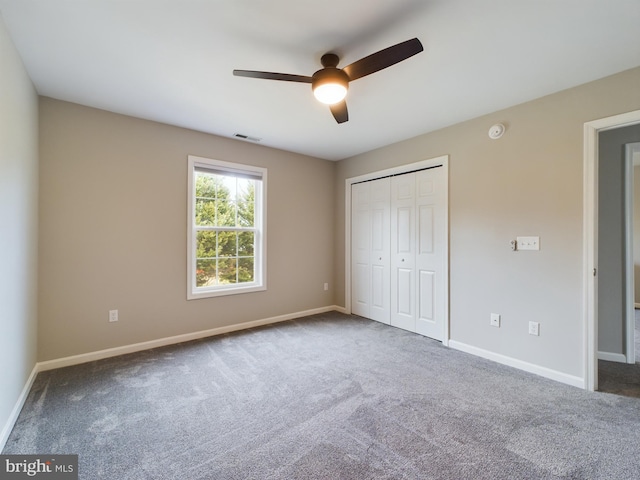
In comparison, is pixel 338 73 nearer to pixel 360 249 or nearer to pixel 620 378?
pixel 360 249

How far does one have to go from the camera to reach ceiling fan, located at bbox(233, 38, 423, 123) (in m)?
1.58

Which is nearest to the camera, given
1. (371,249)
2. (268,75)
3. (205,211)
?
(268,75)

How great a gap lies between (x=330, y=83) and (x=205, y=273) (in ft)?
8.81

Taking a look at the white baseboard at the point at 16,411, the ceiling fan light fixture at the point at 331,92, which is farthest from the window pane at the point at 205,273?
the ceiling fan light fixture at the point at 331,92

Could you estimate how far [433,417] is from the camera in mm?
1948

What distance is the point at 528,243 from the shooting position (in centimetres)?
265

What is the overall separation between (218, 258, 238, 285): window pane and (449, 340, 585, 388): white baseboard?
2758 mm

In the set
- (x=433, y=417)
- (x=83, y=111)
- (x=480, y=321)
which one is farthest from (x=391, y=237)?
(x=83, y=111)

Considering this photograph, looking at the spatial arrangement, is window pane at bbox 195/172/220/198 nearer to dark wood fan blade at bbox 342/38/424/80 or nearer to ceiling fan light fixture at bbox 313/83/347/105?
ceiling fan light fixture at bbox 313/83/347/105

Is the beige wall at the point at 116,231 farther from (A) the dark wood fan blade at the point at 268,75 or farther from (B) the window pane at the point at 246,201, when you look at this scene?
(A) the dark wood fan blade at the point at 268,75

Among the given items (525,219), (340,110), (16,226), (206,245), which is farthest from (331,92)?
(206,245)

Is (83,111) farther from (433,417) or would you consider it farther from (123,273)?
(433,417)

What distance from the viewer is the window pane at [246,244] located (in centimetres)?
388

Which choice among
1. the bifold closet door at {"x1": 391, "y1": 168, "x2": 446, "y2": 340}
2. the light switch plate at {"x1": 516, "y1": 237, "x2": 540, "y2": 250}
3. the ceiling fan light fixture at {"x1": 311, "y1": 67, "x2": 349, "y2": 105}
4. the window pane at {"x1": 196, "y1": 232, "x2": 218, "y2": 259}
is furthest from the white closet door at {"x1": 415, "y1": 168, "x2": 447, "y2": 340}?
Answer: the window pane at {"x1": 196, "y1": 232, "x2": 218, "y2": 259}
